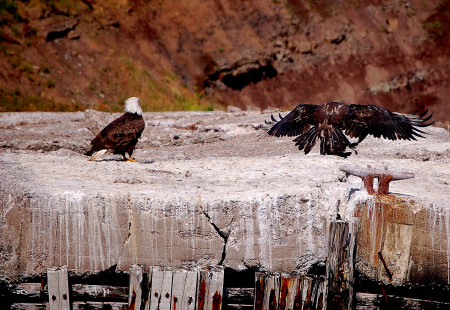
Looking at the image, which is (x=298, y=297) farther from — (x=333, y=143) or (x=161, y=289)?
(x=333, y=143)

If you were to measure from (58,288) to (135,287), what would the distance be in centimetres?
72

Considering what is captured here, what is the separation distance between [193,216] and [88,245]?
1055 millimetres

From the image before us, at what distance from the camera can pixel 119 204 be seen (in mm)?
5570

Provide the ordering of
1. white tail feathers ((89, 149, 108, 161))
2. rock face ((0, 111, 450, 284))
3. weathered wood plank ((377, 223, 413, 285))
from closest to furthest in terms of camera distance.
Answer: rock face ((0, 111, 450, 284)), weathered wood plank ((377, 223, 413, 285)), white tail feathers ((89, 149, 108, 161))

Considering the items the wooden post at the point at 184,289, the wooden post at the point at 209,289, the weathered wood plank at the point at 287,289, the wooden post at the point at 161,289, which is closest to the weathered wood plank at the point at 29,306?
the wooden post at the point at 161,289

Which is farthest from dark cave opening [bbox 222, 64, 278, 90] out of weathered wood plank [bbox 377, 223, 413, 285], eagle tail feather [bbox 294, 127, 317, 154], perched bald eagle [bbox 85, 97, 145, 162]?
weathered wood plank [bbox 377, 223, 413, 285]

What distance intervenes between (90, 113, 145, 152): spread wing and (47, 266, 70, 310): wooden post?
131 inches

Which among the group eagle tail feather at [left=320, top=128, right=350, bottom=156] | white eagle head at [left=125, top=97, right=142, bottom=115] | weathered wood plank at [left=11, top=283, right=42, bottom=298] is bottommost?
weathered wood plank at [left=11, top=283, right=42, bottom=298]

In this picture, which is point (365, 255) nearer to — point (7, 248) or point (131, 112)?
Answer: point (7, 248)

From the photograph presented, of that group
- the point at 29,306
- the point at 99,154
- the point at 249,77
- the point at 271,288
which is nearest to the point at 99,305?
the point at 29,306

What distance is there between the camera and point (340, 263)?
5.48 m

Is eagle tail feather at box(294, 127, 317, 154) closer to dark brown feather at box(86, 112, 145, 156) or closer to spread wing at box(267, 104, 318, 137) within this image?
spread wing at box(267, 104, 318, 137)

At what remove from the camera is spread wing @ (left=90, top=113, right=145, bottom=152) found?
8.43 metres

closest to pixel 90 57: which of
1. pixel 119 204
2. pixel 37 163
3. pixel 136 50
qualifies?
pixel 136 50
